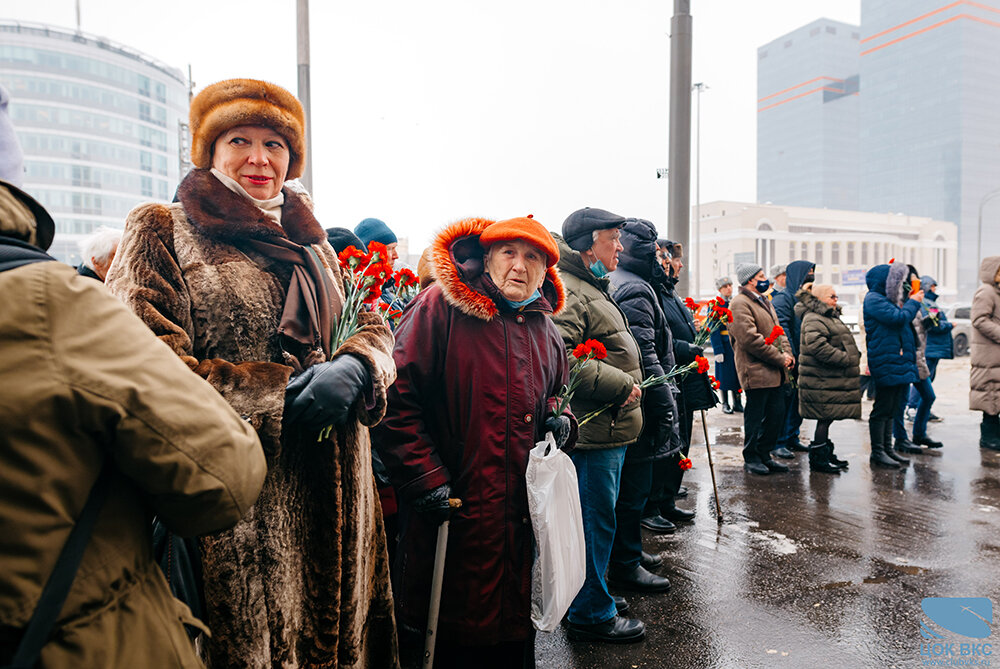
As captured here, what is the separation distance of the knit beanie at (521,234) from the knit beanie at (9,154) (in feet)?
5.23

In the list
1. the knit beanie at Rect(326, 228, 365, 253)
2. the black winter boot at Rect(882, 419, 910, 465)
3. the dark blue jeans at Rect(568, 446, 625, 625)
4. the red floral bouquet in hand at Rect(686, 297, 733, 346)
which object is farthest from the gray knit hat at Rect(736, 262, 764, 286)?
the knit beanie at Rect(326, 228, 365, 253)

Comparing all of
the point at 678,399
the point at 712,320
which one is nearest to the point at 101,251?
the point at 678,399

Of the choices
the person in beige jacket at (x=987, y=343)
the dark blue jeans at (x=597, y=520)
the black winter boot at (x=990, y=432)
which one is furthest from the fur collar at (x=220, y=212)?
the black winter boot at (x=990, y=432)

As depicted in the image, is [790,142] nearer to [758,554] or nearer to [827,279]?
[827,279]

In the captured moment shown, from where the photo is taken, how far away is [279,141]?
222 cm

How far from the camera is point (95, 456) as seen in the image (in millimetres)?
1086

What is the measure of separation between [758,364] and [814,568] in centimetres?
257

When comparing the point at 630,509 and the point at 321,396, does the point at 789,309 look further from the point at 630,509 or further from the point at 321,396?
the point at 321,396

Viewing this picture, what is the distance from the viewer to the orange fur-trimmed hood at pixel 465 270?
2586mm

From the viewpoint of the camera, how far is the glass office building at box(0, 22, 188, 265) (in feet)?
255

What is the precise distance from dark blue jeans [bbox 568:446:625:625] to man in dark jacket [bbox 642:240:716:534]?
169 centimetres

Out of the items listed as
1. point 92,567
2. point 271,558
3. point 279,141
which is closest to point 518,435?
point 271,558

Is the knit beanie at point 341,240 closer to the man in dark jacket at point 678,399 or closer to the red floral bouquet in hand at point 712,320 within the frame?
the man in dark jacket at point 678,399

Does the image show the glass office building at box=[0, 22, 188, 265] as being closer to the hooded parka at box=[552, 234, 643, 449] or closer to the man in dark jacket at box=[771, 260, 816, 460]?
the man in dark jacket at box=[771, 260, 816, 460]
